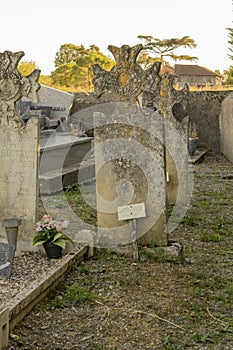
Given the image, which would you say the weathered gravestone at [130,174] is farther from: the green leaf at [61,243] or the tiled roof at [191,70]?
the tiled roof at [191,70]

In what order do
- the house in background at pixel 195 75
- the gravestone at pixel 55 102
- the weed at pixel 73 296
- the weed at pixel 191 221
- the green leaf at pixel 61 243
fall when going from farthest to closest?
the house in background at pixel 195 75 < the gravestone at pixel 55 102 < the weed at pixel 191 221 < the green leaf at pixel 61 243 < the weed at pixel 73 296

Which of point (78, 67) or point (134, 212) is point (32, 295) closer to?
point (134, 212)

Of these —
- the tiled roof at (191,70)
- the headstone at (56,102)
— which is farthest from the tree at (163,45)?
the headstone at (56,102)

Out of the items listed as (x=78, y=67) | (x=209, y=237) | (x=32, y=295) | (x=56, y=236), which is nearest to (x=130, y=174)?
(x=56, y=236)

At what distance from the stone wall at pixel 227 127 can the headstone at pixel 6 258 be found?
11648 mm

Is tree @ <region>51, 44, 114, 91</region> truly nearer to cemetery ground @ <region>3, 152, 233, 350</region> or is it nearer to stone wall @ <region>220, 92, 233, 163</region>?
stone wall @ <region>220, 92, 233, 163</region>

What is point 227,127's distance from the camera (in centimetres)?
1664

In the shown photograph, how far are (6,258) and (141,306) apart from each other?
1498 millimetres

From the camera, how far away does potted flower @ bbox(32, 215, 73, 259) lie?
5535 mm

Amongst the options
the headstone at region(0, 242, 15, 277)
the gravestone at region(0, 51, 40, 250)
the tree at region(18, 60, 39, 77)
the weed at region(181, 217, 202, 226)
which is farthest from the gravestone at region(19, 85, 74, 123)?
the tree at region(18, 60, 39, 77)

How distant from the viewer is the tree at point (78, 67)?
44.8 m

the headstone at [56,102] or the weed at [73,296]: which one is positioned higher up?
the headstone at [56,102]

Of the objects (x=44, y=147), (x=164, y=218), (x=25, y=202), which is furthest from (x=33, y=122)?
(x=44, y=147)

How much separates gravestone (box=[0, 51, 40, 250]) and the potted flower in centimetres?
30
